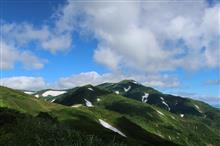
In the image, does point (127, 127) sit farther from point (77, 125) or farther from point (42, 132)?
point (42, 132)

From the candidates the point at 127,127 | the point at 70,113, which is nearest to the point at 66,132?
the point at 70,113

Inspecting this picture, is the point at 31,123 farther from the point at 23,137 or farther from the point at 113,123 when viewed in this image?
the point at 113,123

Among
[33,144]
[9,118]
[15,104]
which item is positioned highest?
[15,104]

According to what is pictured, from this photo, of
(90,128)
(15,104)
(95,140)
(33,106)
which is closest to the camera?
(95,140)

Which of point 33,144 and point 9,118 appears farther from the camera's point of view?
point 9,118

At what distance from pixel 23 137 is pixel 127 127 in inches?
5769

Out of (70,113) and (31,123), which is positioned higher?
(70,113)

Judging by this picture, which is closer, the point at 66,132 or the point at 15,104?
the point at 66,132

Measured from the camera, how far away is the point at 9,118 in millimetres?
53938

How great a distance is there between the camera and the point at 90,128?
411ft

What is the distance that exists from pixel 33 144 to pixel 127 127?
487ft

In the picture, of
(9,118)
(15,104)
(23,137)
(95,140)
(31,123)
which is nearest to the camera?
(95,140)

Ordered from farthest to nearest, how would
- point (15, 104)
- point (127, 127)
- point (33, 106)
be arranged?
point (127, 127)
point (33, 106)
point (15, 104)

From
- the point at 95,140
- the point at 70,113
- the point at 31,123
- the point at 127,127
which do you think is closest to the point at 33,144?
the point at 95,140
